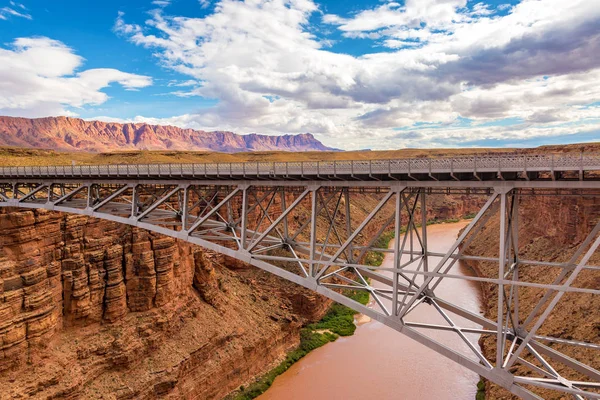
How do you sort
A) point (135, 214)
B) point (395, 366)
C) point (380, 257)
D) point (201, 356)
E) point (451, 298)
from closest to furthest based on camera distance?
point (135, 214) → point (201, 356) → point (395, 366) → point (451, 298) → point (380, 257)

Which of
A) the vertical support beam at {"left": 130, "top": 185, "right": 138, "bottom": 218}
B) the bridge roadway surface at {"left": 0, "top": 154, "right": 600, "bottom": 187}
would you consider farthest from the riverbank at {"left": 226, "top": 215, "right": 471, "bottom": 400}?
the bridge roadway surface at {"left": 0, "top": 154, "right": 600, "bottom": 187}

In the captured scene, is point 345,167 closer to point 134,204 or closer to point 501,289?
point 501,289

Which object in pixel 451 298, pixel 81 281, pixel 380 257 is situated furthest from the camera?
pixel 380 257

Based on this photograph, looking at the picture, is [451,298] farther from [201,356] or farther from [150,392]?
[150,392]

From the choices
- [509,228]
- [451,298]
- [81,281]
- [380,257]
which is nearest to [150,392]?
[81,281]

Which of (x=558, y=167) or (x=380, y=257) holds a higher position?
(x=558, y=167)

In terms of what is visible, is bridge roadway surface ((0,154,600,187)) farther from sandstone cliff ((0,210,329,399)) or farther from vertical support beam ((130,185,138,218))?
sandstone cliff ((0,210,329,399))

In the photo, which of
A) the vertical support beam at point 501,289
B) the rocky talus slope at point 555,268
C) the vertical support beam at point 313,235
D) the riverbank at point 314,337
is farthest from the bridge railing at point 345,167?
the riverbank at point 314,337
